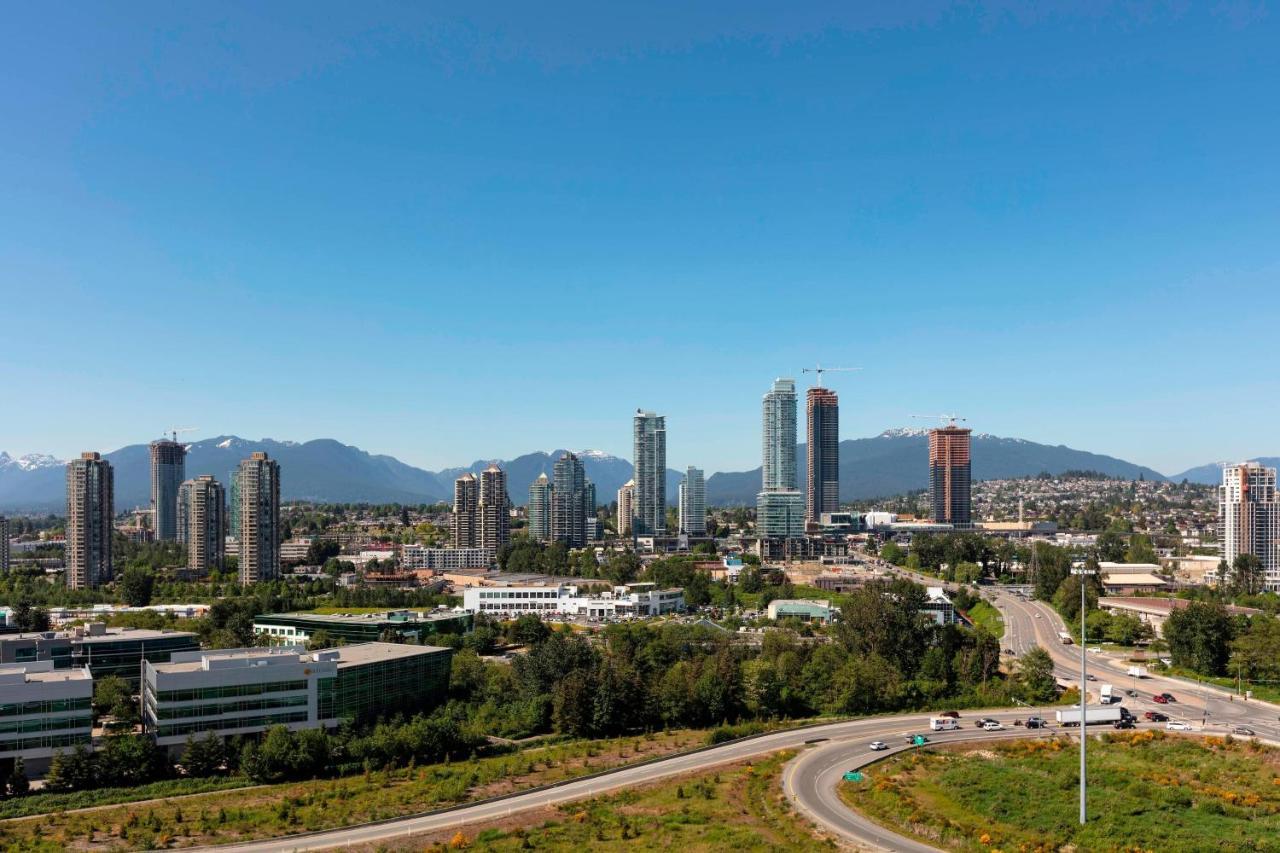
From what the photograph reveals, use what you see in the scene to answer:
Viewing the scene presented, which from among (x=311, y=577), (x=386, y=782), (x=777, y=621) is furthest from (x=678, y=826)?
(x=311, y=577)

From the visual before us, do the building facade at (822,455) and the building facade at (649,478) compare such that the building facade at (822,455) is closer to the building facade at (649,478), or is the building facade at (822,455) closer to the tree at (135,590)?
the building facade at (649,478)

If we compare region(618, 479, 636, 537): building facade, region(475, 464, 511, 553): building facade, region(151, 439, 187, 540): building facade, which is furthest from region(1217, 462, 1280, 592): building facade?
region(151, 439, 187, 540): building facade

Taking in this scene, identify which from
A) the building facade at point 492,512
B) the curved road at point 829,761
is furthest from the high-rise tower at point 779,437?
the curved road at point 829,761

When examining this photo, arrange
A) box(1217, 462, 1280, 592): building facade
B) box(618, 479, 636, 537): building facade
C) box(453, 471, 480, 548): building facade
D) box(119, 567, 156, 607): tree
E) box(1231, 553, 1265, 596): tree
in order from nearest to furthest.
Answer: box(1231, 553, 1265, 596): tree
box(119, 567, 156, 607): tree
box(1217, 462, 1280, 592): building facade
box(453, 471, 480, 548): building facade
box(618, 479, 636, 537): building facade

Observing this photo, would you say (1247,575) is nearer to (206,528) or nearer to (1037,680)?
(1037,680)

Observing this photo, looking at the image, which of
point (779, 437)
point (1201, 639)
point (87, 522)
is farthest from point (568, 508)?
point (1201, 639)

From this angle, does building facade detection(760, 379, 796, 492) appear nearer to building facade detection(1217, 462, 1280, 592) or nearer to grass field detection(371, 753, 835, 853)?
building facade detection(1217, 462, 1280, 592)
